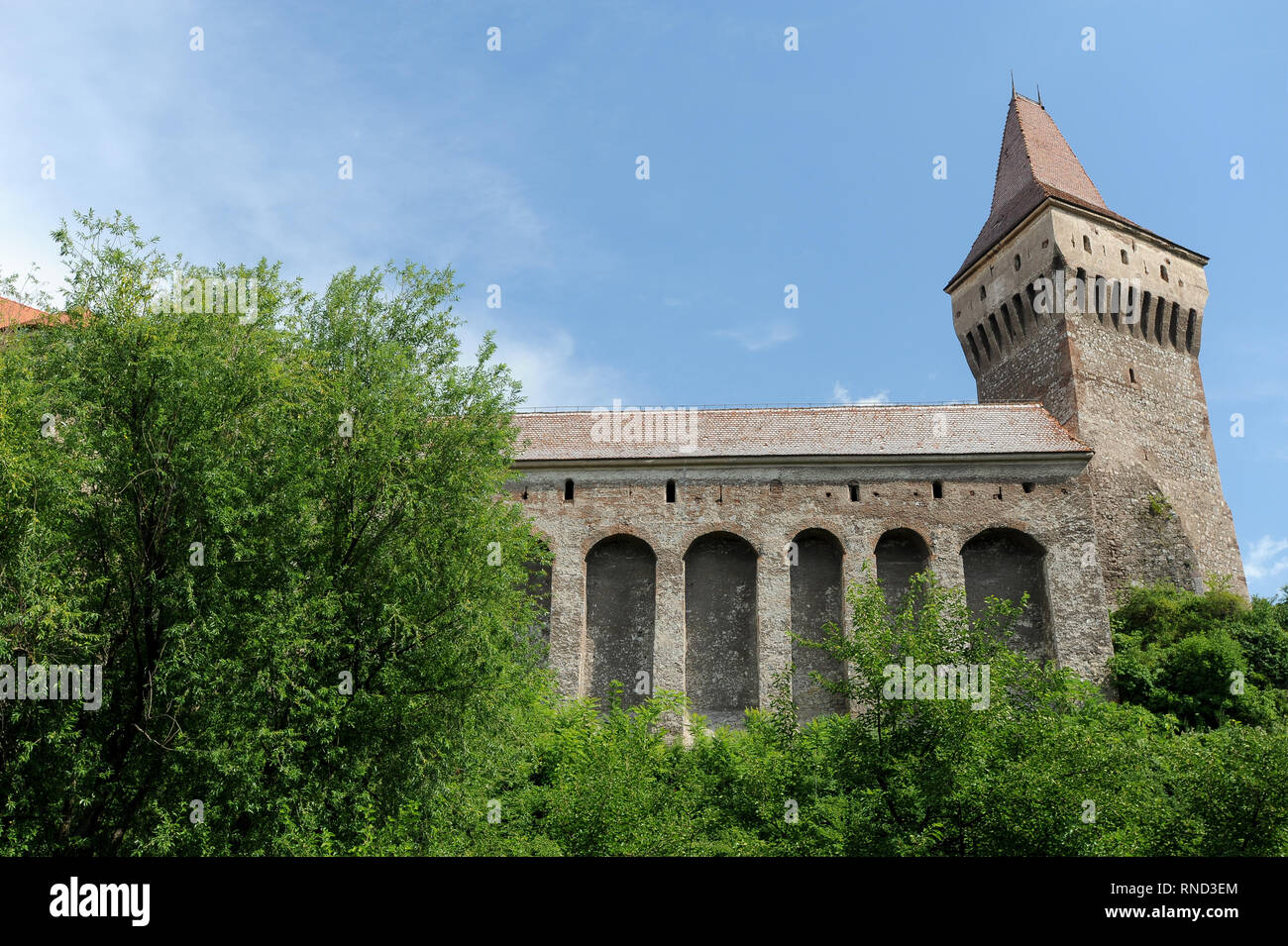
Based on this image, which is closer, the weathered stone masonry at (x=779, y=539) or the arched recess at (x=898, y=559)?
the weathered stone masonry at (x=779, y=539)

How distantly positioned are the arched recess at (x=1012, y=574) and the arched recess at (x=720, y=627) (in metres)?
5.88

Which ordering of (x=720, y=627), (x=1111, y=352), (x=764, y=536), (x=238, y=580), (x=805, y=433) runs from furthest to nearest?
(x=1111, y=352)
(x=805, y=433)
(x=764, y=536)
(x=720, y=627)
(x=238, y=580)

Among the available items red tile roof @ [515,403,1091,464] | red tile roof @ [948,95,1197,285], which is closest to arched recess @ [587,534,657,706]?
red tile roof @ [515,403,1091,464]

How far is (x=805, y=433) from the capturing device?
29406 mm

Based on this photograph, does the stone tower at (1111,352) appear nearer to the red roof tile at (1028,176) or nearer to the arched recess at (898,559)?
the red roof tile at (1028,176)

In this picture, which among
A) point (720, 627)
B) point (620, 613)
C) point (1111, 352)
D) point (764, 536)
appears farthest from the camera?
point (1111, 352)

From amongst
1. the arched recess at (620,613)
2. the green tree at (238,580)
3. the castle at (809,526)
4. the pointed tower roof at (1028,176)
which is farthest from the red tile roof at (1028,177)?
the green tree at (238,580)

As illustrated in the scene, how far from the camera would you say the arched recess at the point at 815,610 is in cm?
2625

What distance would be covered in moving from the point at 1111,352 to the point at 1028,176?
25.1ft

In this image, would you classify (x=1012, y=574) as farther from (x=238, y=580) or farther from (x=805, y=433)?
(x=238, y=580)

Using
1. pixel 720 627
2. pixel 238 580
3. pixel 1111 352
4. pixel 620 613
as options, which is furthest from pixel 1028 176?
pixel 238 580

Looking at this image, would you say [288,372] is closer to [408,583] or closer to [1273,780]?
[408,583]
